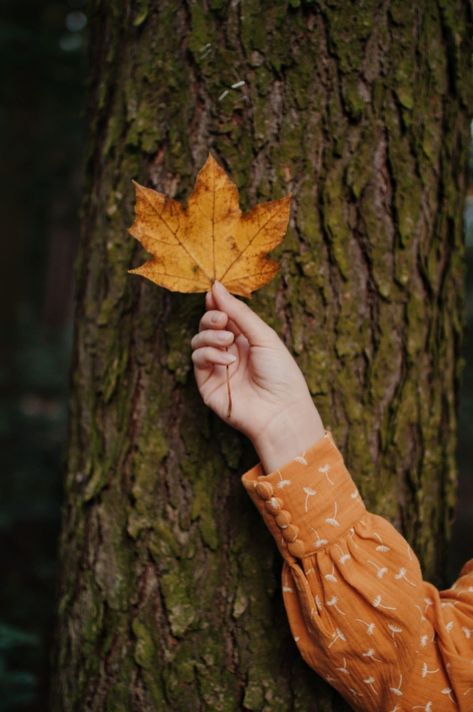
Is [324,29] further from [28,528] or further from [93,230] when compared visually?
[28,528]

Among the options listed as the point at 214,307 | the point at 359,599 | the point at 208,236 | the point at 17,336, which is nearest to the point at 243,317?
the point at 214,307

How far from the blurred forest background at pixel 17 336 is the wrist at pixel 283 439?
75.0 inches

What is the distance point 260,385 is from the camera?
3.73ft

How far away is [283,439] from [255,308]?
31 cm

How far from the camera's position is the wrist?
1.11 metres

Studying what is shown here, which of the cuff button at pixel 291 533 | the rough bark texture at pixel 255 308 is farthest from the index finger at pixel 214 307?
the cuff button at pixel 291 533

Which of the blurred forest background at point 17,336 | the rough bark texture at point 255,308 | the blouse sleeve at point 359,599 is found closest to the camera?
the blouse sleeve at point 359,599

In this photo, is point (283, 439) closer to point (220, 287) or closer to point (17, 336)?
point (220, 287)

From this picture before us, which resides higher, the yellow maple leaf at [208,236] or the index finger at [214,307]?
the yellow maple leaf at [208,236]

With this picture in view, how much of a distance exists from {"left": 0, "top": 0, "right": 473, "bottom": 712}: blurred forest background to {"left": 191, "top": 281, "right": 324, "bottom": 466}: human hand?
1921 mm

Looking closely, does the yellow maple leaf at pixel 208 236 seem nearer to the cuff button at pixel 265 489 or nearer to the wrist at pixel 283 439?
the wrist at pixel 283 439

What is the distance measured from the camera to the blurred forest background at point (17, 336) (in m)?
3.72

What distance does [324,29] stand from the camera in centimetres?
122

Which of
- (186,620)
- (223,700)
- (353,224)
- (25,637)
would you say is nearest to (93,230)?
(353,224)
